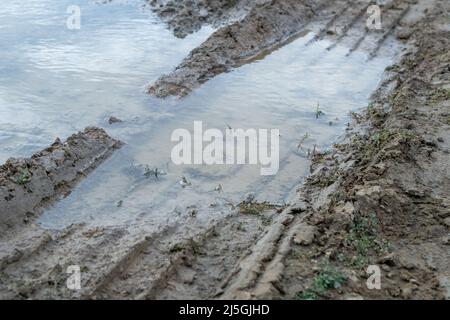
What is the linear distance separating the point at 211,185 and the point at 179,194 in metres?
0.43

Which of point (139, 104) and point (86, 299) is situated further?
point (139, 104)

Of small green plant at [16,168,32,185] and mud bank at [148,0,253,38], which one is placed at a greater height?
mud bank at [148,0,253,38]

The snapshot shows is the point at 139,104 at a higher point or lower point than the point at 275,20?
lower

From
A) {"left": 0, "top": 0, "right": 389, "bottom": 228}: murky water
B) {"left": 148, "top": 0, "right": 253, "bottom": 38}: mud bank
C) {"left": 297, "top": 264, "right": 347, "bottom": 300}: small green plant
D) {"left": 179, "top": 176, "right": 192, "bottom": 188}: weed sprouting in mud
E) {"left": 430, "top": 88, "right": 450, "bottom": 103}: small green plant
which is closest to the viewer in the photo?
{"left": 297, "top": 264, "right": 347, "bottom": 300}: small green plant

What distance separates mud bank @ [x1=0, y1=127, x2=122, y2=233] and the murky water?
15 centimetres

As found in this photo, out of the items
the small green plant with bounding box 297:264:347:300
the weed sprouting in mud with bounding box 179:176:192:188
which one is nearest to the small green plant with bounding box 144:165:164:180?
the weed sprouting in mud with bounding box 179:176:192:188

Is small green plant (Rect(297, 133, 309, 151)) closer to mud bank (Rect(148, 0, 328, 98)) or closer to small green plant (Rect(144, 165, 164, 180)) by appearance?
small green plant (Rect(144, 165, 164, 180))

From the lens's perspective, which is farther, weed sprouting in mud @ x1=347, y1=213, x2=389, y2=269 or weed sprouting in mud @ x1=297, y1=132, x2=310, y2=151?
weed sprouting in mud @ x1=297, y1=132, x2=310, y2=151

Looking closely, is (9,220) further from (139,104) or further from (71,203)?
(139,104)

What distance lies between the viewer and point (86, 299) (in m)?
4.82

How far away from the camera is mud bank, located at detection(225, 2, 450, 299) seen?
486 centimetres

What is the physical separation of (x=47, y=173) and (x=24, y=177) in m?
0.36

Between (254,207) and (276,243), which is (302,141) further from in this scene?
(276,243)
